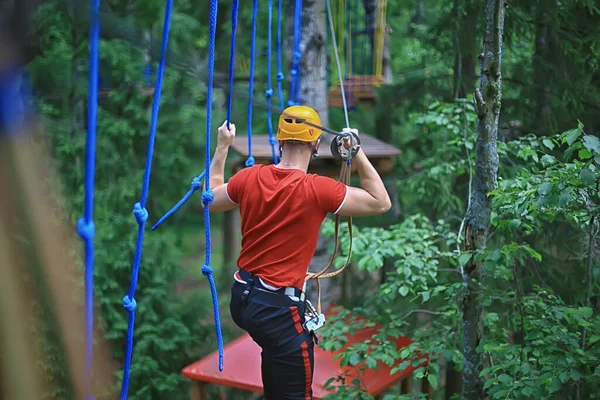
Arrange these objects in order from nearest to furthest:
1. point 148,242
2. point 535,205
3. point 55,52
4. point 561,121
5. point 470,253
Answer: point 535,205 → point 470,253 → point 561,121 → point 55,52 → point 148,242

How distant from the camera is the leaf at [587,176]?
2.06 meters

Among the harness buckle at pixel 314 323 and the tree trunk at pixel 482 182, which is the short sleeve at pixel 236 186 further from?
the tree trunk at pixel 482 182

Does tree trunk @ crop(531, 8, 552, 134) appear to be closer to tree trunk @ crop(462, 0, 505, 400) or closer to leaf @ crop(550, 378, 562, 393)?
tree trunk @ crop(462, 0, 505, 400)

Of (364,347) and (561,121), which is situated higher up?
(561,121)

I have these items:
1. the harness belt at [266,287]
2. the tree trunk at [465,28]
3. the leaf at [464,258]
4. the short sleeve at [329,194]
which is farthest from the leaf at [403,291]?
the tree trunk at [465,28]

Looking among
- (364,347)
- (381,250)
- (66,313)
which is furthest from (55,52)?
(66,313)

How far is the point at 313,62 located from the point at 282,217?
2.73 meters

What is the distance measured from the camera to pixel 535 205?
217 centimetres

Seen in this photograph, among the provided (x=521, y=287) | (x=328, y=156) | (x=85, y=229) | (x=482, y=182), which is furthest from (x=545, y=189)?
(x=328, y=156)

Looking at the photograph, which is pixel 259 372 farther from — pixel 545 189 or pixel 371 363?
pixel 545 189

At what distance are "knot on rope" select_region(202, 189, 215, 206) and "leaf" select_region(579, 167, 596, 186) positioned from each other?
132 cm

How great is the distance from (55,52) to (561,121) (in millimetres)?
4246

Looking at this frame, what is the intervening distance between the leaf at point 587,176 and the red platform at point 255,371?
1959mm

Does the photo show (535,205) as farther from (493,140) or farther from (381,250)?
(381,250)
